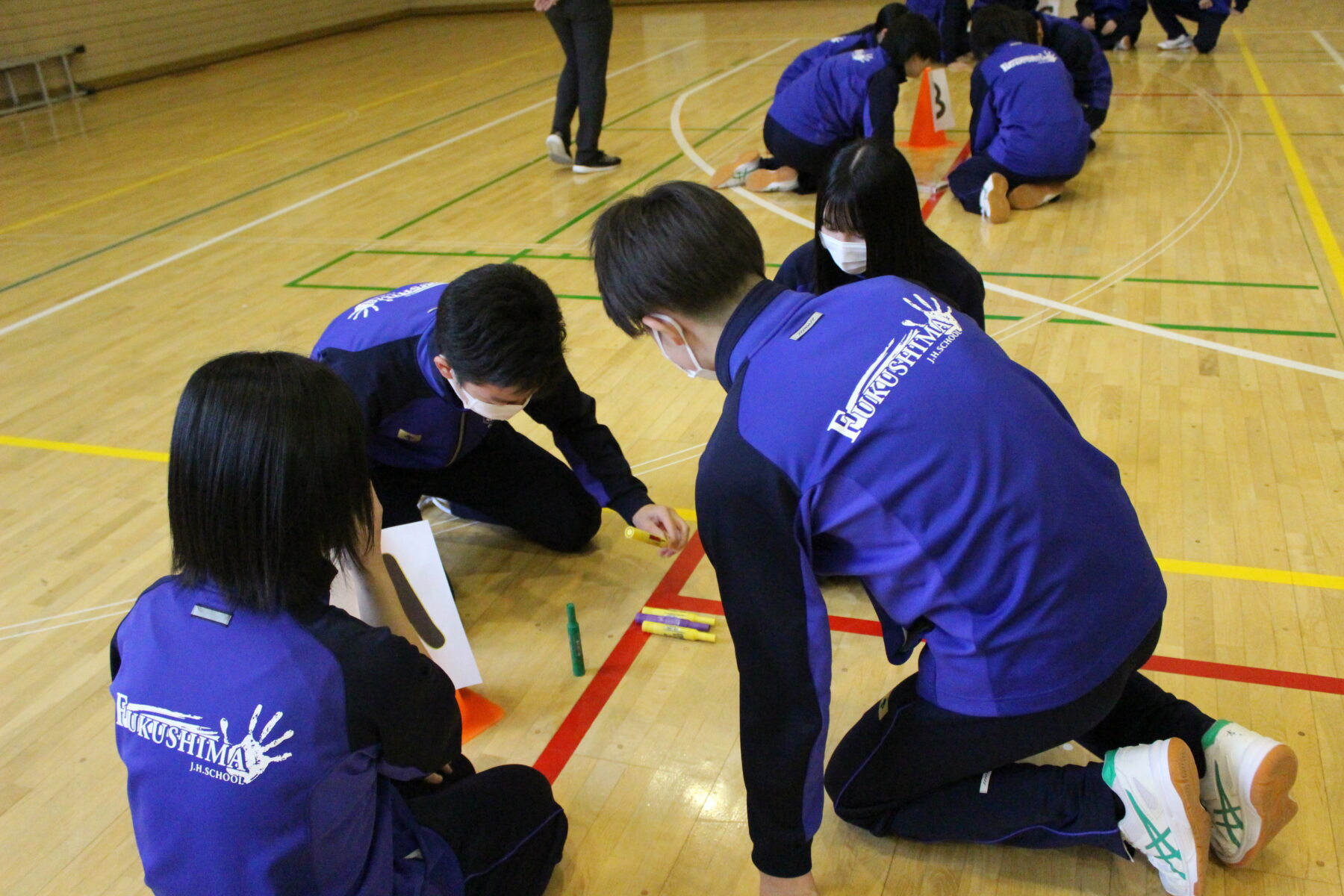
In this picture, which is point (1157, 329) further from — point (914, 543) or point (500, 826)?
point (500, 826)

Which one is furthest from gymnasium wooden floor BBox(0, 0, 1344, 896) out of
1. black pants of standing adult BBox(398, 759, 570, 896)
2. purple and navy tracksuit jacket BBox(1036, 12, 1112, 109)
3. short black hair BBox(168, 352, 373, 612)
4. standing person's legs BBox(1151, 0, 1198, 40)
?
short black hair BBox(168, 352, 373, 612)

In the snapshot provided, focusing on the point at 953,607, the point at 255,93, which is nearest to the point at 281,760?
the point at 953,607

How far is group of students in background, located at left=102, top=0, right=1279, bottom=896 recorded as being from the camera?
1.12m

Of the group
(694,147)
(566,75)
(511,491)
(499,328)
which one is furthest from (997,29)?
(499,328)

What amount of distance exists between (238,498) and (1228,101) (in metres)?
6.63

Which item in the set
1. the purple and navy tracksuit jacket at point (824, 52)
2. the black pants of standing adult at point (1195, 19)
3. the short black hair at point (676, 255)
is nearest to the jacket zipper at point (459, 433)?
the short black hair at point (676, 255)

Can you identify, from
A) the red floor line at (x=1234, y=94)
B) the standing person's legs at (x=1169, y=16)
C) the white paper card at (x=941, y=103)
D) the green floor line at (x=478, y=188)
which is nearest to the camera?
the green floor line at (x=478, y=188)

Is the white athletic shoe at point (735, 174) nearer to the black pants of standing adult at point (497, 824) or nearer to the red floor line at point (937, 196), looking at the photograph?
the red floor line at point (937, 196)

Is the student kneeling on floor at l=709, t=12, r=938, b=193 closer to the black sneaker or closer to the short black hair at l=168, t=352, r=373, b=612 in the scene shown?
the black sneaker

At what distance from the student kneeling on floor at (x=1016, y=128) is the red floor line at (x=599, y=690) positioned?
2823 mm

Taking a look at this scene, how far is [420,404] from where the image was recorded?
214 cm

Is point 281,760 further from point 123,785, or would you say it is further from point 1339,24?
point 1339,24

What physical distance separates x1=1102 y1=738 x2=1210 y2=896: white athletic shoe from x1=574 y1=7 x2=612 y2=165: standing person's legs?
4642mm

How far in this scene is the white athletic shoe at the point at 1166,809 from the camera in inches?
55.7
